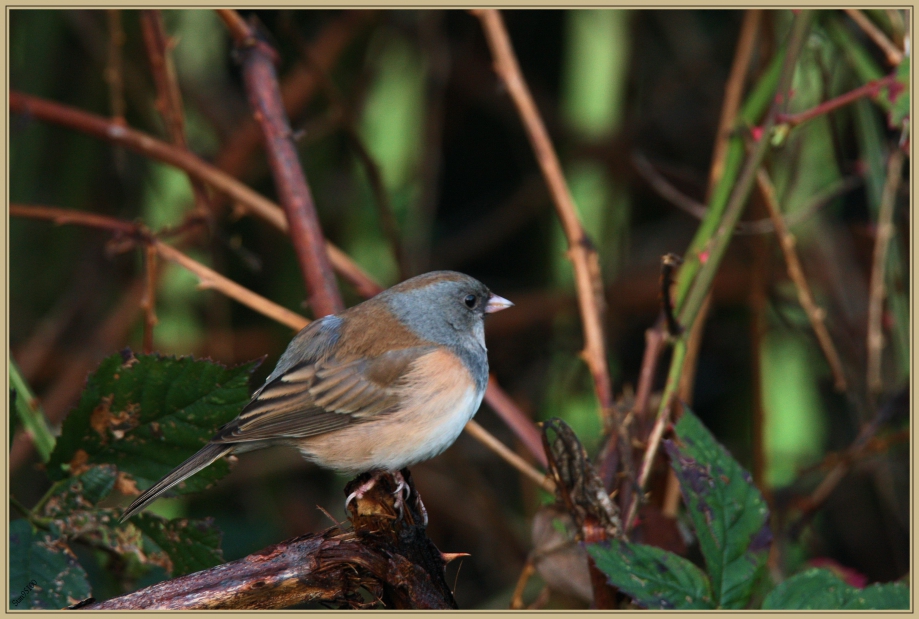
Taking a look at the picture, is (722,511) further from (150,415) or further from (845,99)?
(150,415)

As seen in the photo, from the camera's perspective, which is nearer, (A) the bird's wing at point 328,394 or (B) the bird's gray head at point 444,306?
(A) the bird's wing at point 328,394

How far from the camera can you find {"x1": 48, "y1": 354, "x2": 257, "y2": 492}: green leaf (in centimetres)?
159

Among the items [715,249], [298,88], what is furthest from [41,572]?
[298,88]

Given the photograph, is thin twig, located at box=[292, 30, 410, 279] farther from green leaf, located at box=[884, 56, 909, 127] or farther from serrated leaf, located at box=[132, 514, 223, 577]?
green leaf, located at box=[884, 56, 909, 127]

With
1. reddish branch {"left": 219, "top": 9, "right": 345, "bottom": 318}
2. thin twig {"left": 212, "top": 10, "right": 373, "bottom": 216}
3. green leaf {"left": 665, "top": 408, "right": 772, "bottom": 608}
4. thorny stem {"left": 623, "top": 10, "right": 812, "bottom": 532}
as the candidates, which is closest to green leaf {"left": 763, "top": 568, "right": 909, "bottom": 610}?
green leaf {"left": 665, "top": 408, "right": 772, "bottom": 608}

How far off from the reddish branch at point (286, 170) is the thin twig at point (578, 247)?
2.06ft

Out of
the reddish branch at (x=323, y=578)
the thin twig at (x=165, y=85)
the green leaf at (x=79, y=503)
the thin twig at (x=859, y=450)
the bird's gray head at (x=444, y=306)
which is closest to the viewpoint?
the reddish branch at (x=323, y=578)

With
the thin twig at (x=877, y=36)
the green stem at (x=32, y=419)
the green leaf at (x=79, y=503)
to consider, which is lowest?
the green leaf at (x=79, y=503)

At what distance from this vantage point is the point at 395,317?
2.13 m

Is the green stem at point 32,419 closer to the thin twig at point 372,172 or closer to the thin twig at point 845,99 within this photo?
the thin twig at point 372,172

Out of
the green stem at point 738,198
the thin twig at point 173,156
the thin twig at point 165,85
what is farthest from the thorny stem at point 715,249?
the thin twig at point 165,85

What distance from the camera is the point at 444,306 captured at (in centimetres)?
225

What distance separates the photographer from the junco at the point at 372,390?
6.17 ft

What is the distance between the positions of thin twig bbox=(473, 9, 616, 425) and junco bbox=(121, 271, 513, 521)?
0.97 feet
